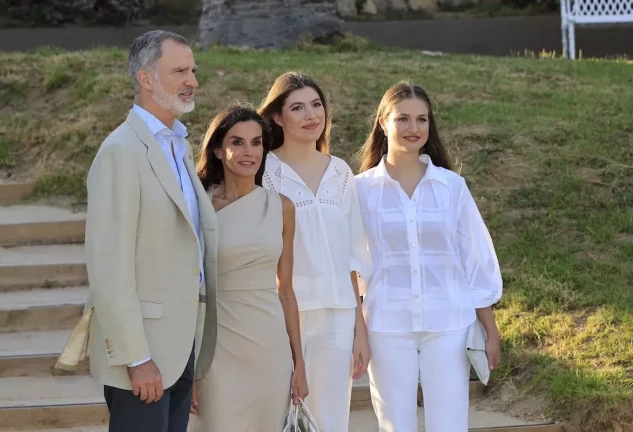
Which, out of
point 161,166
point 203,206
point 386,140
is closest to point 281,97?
point 386,140

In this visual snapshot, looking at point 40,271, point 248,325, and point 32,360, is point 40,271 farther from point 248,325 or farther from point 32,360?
point 248,325

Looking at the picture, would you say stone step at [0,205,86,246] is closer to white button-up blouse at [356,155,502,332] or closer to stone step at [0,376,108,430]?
stone step at [0,376,108,430]

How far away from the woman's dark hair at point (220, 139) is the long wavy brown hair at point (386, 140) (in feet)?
1.77

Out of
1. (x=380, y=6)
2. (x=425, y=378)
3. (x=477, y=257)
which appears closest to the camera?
(x=425, y=378)

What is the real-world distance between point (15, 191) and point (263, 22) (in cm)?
448

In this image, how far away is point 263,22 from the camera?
10852mm

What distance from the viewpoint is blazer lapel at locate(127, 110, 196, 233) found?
9.75 feet

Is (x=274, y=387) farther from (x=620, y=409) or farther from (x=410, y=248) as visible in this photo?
(x=620, y=409)

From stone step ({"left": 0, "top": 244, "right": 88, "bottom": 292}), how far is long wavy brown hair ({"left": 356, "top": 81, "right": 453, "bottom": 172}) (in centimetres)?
280

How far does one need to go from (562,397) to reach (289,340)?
1990 mm

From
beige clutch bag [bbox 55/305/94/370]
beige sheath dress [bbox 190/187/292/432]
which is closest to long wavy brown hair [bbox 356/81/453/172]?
beige sheath dress [bbox 190/187/292/432]

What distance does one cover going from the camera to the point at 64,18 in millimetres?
14289

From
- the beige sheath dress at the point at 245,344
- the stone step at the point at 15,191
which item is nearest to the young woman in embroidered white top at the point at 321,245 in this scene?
the beige sheath dress at the point at 245,344

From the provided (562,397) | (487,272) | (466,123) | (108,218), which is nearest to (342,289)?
(487,272)
